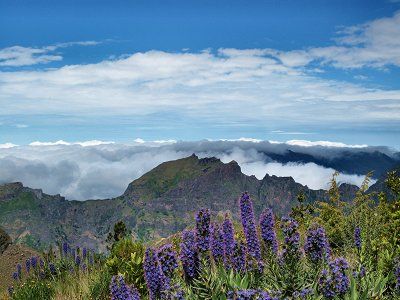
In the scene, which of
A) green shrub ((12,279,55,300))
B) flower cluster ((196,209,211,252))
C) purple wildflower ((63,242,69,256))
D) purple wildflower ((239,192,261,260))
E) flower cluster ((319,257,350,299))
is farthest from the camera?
purple wildflower ((63,242,69,256))

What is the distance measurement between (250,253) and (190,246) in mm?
1134

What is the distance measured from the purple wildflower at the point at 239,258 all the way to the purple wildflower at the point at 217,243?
0.78ft

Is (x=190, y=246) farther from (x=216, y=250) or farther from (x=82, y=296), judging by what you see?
(x=82, y=296)

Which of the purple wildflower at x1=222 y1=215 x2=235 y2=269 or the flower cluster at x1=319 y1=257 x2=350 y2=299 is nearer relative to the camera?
the flower cluster at x1=319 y1=257 x2=350 y2=299

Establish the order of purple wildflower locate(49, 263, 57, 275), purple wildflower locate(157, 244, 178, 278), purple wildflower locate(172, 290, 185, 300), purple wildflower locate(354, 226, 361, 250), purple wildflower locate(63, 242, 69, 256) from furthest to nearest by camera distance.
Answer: purple wildflower locate(63, 242, 69, 256) → purple wildflower locate(49, 263, 57, 275) → purple wildflower locate(354, 226, 361, 250) → purple wildflower locate(157, 244, 178, 278) → purple wildflower locate(172, 290, 185, 300)

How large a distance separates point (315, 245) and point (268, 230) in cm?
95

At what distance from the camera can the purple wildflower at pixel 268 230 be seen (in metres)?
8.59

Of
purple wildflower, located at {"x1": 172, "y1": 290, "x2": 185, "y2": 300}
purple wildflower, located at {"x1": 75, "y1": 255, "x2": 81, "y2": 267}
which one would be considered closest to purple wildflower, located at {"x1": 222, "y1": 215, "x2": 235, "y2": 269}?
purple wildflower, located at {"x1": 172, "y1": 290, "x2": 185, "y2": 300}

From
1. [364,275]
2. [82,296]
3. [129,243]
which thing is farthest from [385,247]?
[82,296]

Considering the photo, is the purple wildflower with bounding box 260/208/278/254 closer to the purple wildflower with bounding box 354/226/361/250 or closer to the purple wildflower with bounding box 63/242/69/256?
the purple wildflower with bounding box 354/226/361/250

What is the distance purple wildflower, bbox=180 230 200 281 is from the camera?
8188 millimetres

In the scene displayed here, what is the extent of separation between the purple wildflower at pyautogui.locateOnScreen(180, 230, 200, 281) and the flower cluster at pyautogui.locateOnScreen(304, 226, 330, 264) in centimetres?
190

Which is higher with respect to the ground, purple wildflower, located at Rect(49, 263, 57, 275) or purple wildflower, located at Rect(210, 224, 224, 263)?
purple wildflower, located at Rect(210, 224, 224, 263)

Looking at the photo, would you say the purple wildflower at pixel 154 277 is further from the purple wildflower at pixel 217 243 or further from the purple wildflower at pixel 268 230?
the purple wildflower at pixel 268 230
